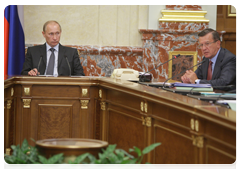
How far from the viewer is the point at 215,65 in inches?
148

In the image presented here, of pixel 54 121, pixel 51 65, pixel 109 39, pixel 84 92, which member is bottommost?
pixel 54 121

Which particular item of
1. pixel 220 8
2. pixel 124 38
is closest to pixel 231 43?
pixel 220 8

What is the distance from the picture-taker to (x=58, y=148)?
4.99ft

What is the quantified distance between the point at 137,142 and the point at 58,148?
121 cm

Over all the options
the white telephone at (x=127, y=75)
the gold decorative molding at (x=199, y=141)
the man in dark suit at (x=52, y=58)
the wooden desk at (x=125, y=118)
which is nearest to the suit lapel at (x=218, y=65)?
the white telephone at (x=127, y=75)

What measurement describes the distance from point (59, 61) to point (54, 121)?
1.03m

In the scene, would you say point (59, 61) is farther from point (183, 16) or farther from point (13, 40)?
point (183, 16)

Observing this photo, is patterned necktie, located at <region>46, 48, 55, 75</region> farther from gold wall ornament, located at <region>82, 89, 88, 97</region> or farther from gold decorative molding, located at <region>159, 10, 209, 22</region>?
gold decorative molding, located at <region>159, 10, 209, 22</region>

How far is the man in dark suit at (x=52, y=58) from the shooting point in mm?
4344

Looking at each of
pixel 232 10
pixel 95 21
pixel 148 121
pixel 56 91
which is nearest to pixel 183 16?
pixel 232 10

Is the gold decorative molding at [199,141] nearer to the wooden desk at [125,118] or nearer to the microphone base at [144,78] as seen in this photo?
the wooden desk at [125,118]

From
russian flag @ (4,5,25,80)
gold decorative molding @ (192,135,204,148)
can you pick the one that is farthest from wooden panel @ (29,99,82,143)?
gold decorative molding @ (192,135,204,148)

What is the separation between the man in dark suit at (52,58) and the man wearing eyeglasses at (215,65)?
153cm

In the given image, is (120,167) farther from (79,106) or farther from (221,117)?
(79,106)
